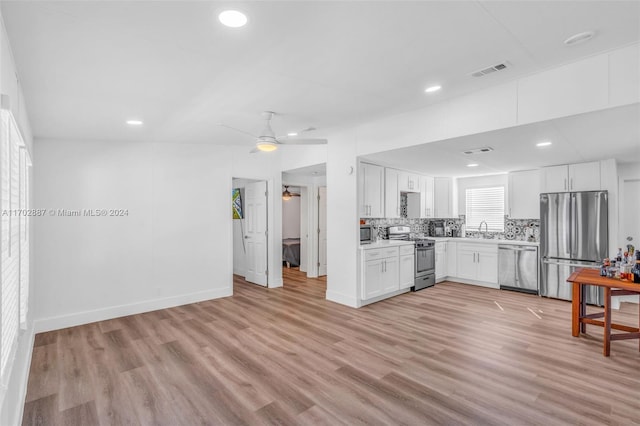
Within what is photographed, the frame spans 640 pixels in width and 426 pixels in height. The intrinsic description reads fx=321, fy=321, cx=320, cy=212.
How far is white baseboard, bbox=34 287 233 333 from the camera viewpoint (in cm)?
418

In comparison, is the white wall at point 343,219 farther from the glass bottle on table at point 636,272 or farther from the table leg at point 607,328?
the glass bottle on table at point 636,272

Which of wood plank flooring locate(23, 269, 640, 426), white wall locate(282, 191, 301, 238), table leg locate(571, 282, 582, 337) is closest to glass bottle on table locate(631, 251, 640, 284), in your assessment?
table leg locate(571, 282, 582, 337)

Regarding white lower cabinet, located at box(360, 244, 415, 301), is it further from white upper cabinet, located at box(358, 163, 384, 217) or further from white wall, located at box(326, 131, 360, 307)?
white upper cabinet, located at box(358, 163, 384, 217)

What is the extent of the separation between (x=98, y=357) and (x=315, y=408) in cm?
244

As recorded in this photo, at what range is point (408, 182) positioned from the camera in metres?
6.47

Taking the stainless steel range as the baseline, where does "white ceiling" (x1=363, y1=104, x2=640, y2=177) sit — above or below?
above

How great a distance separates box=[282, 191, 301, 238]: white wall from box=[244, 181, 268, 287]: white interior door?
10.2ft

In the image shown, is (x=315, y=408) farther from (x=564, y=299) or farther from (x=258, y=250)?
(x=564, y=299)

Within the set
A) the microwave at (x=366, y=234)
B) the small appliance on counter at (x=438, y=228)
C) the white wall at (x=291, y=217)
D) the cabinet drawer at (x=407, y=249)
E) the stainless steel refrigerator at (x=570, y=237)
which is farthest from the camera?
the white wall at (x=291, y=217)

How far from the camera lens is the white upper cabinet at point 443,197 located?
722 cm

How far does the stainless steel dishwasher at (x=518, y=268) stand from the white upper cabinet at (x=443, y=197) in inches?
57.7

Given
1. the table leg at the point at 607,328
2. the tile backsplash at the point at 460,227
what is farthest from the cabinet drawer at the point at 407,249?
the table leg at the point at 607,328

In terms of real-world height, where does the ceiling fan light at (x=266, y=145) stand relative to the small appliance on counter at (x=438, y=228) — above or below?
above

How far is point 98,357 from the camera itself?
332cm
